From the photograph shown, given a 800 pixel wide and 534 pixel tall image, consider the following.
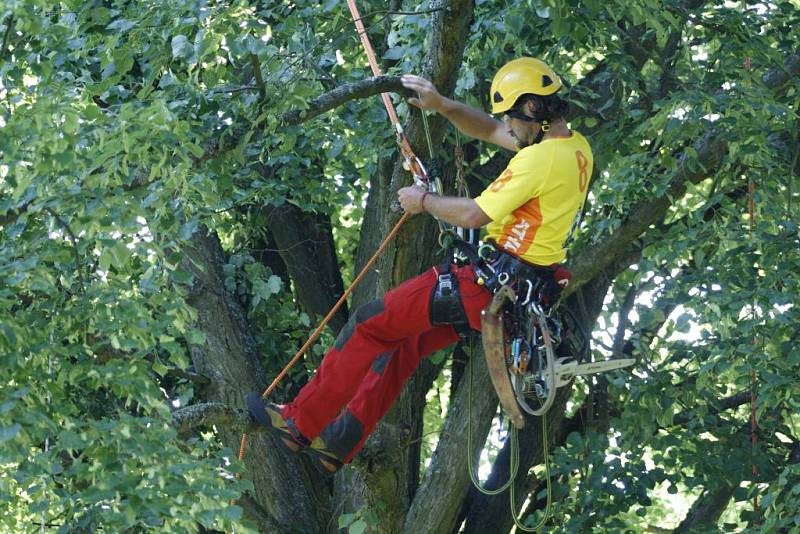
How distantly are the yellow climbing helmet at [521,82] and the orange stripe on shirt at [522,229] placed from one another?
16.3 inches

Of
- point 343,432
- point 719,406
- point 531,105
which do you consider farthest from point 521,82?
point 719,406

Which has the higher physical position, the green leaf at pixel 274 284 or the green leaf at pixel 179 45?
the green leaf at pixel 179 45

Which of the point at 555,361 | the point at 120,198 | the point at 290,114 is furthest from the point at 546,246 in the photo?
the point at 120,198

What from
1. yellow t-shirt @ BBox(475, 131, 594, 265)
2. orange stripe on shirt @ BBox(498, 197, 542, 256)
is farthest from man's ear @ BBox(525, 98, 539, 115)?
orange stripe on shirt @ BBox(498, 197, 542, 256)

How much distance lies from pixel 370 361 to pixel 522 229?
810mm

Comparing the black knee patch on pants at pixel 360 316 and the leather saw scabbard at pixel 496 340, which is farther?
A: the black knee patch on pants at pixel 360 316

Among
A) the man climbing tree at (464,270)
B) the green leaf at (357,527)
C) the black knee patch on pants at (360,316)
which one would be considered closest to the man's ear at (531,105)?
the man climbing tree at (464,270)

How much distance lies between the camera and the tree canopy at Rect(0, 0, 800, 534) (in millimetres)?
4379

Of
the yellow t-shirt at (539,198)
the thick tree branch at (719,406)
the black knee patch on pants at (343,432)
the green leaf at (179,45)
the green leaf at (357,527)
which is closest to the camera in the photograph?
the green leaf at (179,45)

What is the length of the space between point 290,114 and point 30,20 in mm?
1224

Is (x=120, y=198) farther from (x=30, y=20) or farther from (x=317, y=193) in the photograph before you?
(x=317, y=193)

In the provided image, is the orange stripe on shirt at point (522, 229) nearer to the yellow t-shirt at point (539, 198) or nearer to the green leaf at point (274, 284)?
the yellow t-shirt at point (539, 198)

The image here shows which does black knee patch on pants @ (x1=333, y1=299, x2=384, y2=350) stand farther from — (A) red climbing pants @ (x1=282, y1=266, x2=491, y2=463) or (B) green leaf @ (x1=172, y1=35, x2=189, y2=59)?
(B) green leaf @ (x1=172, y1=35, x2=189, y2=59)

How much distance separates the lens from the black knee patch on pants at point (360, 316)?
5449 millimetres
